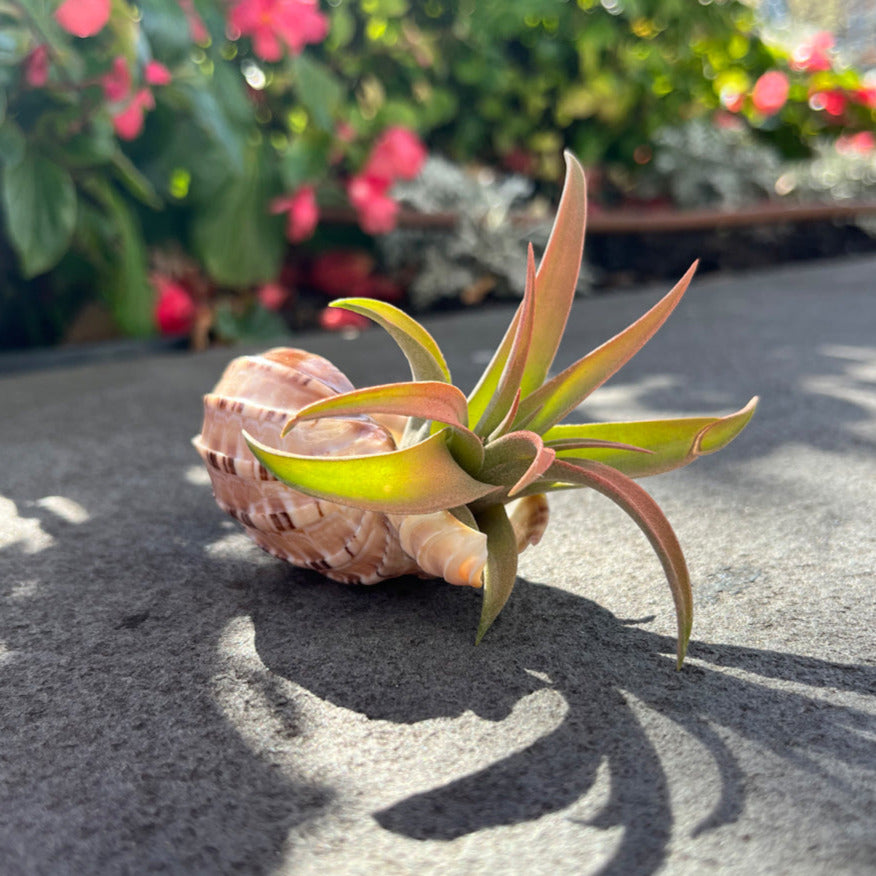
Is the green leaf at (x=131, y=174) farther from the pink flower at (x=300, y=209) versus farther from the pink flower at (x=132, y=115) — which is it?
the pink flower at (x=300, y=209)

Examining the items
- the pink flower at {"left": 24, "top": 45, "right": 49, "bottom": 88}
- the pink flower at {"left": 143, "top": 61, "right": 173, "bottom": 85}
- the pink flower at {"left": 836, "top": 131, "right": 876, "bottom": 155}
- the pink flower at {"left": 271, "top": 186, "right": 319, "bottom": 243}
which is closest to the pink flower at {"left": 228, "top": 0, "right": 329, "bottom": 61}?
the pink flower at {"left": 143, "top": 61, "right": 173, "bottom": 85}

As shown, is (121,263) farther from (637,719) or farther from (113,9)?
(637,719)

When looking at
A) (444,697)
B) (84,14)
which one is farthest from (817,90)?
(444,697)

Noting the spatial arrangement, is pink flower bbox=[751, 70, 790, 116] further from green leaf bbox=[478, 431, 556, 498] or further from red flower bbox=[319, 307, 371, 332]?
green leaf bbox=[478, 431, 556, 498]

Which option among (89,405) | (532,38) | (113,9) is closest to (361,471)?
(89,405)

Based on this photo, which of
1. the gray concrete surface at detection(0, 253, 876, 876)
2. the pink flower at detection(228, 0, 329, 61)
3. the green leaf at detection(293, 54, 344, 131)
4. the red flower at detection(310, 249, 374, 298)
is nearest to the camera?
the gray concrete surface at detection(0, 253, 876, 876)

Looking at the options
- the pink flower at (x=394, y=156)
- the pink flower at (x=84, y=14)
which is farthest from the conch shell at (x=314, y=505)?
the pink flower at (x=394, y=156)

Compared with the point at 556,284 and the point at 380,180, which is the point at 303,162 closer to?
the point at 380,180
